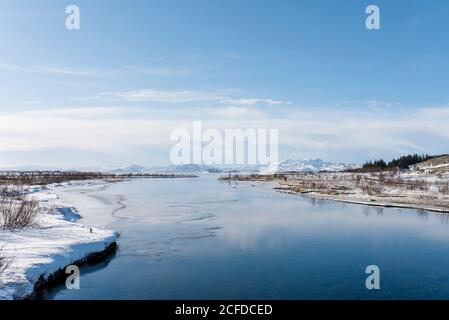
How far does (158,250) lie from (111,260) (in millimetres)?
2300

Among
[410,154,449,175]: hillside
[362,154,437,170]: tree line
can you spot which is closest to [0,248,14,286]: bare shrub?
[410,154,449,175]: hillside

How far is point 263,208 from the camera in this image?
36812 mm

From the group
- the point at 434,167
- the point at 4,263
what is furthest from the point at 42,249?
the point at 434,167

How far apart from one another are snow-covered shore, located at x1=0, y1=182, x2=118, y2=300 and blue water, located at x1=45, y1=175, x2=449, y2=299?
83cm

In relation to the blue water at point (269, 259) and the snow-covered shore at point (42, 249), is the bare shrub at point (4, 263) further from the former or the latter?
the blue water at point (269, 259)

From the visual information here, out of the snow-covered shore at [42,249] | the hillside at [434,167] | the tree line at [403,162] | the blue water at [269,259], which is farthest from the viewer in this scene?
the tree line at [403,162]

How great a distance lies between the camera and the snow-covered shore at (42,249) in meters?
12.3

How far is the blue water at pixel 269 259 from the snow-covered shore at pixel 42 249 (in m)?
0.83

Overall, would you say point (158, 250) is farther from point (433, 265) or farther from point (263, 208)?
point (263, 208)

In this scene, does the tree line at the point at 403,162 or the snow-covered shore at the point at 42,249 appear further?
the tree line at the point at 403,162

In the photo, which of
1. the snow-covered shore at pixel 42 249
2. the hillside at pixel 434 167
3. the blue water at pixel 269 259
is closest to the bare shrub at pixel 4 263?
the snow-covered shore at pixel 42 249

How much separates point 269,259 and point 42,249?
887cm

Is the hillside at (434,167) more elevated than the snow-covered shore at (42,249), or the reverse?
the hillside at (434,167)
